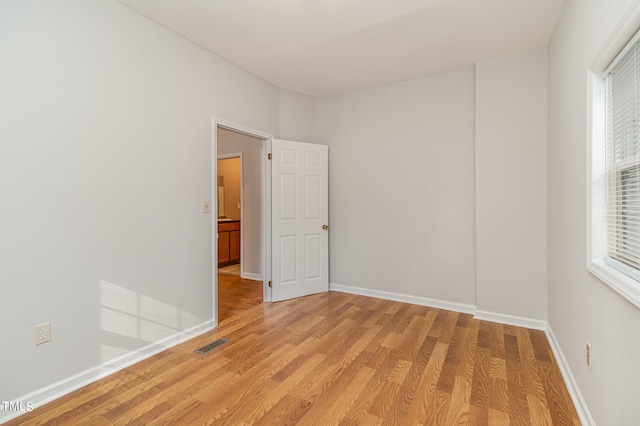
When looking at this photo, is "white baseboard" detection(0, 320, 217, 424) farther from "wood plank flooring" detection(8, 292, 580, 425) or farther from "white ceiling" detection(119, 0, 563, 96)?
"white ceiling" detection(119, 0, 563, 96)

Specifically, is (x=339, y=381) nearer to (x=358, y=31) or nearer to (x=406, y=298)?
(x=406, y=298)

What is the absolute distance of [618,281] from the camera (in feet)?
4.39

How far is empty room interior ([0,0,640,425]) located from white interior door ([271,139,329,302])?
0.03 metres

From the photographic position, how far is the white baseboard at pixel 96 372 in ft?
6.33

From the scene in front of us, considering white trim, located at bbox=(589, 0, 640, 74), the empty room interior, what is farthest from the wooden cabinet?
white trim, located at bbox=(589, 0, 640, 74)

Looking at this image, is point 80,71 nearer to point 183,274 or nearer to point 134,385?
point 183,274

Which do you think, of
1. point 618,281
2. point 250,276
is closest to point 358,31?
point 618,281

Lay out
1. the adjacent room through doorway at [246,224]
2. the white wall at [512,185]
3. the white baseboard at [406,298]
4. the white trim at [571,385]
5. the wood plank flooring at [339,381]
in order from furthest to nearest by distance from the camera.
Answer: the adjacent room through doorway at [246,224]
the white baseboard at [406,298]
the white wall at [512,185]
the wood plank flooring at [339,381]
the white trim at [571,385]

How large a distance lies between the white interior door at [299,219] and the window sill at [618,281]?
311 cm

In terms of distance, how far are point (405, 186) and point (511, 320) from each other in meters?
1.86

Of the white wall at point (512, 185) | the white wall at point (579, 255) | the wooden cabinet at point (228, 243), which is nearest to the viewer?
the white wall at point (579, 255)

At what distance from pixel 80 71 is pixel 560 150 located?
3596mm

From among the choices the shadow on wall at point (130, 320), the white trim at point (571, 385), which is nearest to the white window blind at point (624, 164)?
the white trim at point (571, 385)

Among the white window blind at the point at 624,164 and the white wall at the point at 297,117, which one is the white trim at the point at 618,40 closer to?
the white window blind at the point at 624,164
